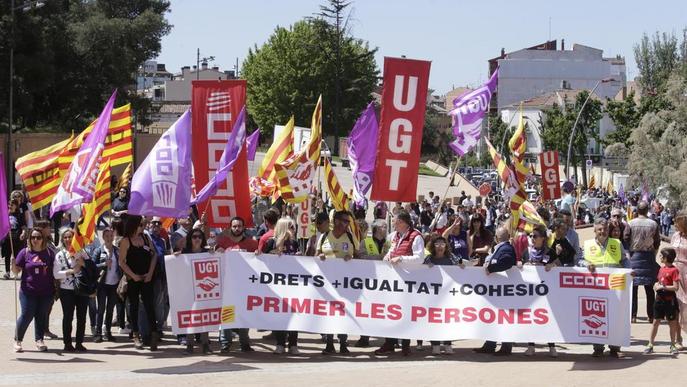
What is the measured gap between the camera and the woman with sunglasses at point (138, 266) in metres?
14.0

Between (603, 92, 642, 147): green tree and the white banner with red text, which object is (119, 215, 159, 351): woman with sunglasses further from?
(603, 92, 642, 147): green tree

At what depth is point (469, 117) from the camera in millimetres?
18641

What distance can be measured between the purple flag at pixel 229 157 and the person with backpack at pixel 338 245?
139 centimetres

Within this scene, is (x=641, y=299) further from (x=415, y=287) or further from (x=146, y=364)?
(x=146, y=364)

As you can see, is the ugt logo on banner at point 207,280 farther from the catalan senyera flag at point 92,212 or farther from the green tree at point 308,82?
the green tree at point 308,82

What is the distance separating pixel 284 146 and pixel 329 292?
31.4ft

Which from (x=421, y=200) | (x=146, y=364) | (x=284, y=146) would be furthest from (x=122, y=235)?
(x=421, y=200)

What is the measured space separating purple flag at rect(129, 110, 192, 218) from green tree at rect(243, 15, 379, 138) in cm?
7729

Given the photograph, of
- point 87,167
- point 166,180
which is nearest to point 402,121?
point 166,180

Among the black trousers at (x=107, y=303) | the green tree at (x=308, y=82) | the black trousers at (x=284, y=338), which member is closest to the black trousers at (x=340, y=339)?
the black trousers at (x=284, y=338)

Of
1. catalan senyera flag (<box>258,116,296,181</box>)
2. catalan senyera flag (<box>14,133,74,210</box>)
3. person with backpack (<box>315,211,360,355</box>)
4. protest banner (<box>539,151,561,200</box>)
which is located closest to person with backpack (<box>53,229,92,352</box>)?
catalan senyera flag (<box>14,133,74,210</box>)

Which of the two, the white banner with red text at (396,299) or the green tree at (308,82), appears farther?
the green tree at (308,82)

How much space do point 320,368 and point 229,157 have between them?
2839 millimetres

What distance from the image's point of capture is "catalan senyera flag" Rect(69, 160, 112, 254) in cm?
1406
